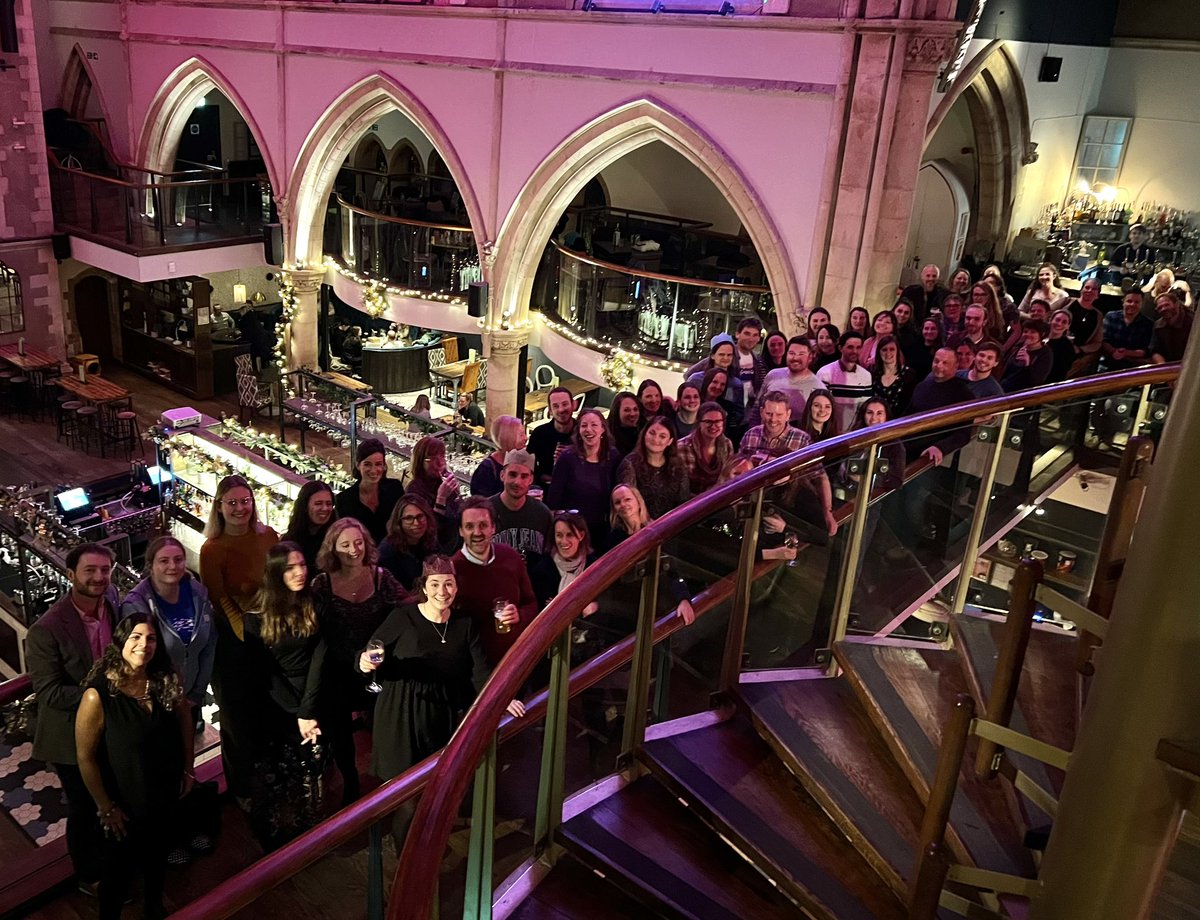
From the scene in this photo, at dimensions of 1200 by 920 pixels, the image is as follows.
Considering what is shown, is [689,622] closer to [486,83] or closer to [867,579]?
[867,579]

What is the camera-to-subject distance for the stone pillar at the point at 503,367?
1266 cm

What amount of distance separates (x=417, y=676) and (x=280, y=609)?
57cm

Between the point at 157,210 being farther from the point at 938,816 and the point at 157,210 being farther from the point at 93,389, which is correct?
the point at 938,816

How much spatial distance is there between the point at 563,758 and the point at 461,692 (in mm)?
971

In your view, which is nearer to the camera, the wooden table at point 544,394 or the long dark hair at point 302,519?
the long dark hair at point 302,519

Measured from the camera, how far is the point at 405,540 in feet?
14.3

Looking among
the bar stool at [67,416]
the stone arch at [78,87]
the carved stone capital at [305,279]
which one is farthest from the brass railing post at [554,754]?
the stone arch at [78,87]

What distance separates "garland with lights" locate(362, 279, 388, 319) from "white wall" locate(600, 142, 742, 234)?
4167 millimetres

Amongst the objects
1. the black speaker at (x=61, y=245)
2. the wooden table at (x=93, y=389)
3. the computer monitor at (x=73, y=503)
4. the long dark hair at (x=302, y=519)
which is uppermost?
the long dark hair at (x=302, y=519)

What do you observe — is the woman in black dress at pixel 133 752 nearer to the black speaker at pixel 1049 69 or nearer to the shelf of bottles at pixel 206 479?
the shelf of bottles at pixel 206 479

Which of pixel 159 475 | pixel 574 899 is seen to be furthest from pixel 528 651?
pixel 159 475

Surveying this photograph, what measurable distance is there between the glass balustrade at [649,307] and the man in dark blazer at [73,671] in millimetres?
7377

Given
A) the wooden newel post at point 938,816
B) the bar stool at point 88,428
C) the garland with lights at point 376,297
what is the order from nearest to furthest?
the wooden newel post at point 938,816, the bar stool at point 88,428, the garland with lights at point 376,297


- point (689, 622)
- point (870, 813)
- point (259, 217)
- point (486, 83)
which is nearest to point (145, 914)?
point (689, 622)
